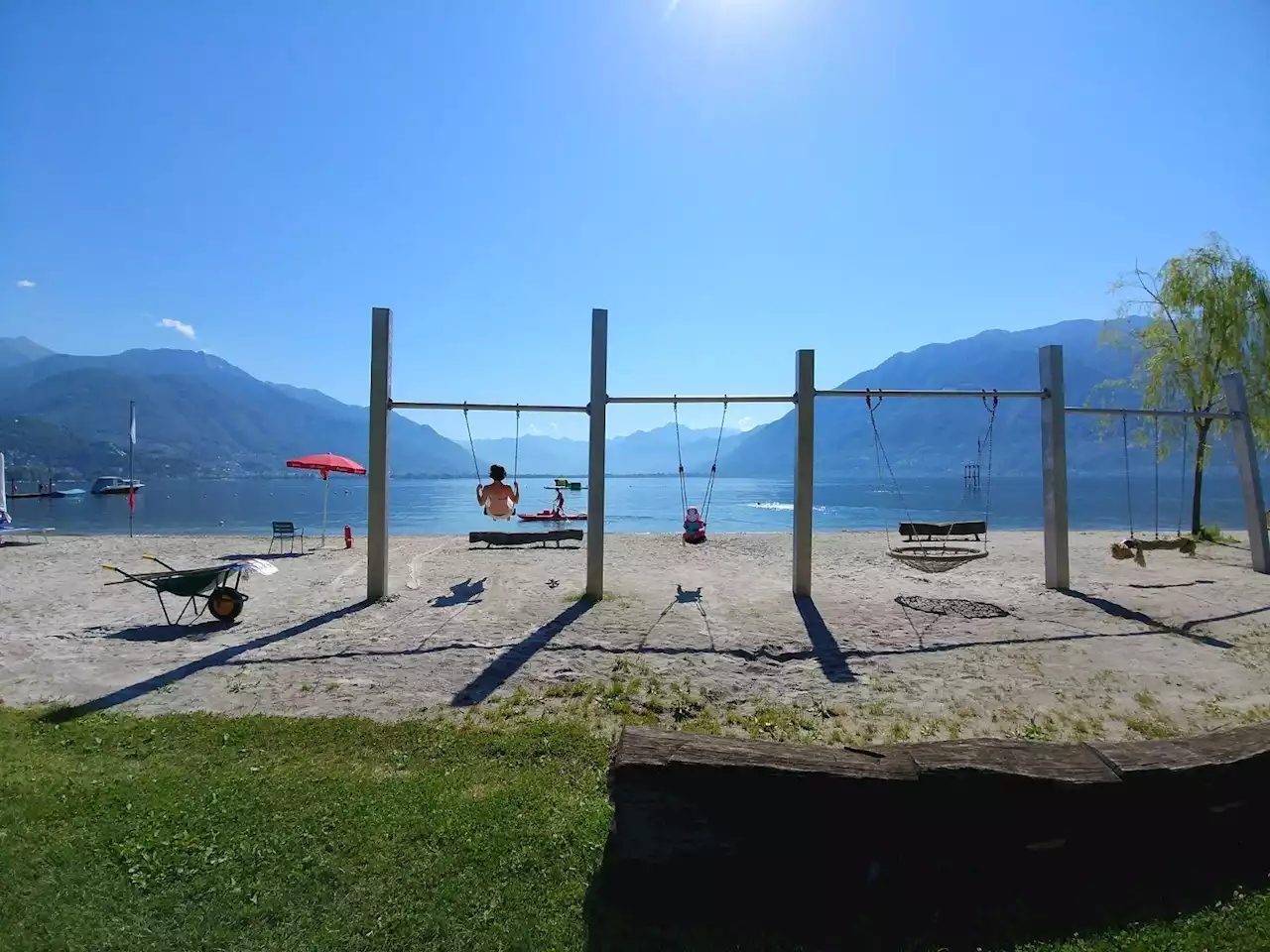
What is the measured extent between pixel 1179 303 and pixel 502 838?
21.1 metres

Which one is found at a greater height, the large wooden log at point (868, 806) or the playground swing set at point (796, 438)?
the playground swing set at point (796, 438)

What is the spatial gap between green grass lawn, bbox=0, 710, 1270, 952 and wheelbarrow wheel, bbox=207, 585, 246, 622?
3644 mm

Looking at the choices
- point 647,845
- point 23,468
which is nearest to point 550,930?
point 647,845

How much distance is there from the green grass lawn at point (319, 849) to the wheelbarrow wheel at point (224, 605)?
143 inches

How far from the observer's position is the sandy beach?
5.54 meters

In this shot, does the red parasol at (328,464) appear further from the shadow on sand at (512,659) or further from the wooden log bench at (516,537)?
the shadow on sand at (512,659)

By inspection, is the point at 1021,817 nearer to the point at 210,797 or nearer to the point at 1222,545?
the point at 210,797

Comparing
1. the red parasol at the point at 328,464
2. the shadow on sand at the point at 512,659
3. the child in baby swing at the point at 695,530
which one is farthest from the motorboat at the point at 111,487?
the shadow on sand at the point at 512,659

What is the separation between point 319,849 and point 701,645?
183 inches

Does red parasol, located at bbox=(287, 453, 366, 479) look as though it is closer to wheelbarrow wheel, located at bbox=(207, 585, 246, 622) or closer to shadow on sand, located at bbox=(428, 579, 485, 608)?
shadow on sand, located at bbox=(428, 579, 485, 608)

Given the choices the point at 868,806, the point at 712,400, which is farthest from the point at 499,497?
the point at 868,806

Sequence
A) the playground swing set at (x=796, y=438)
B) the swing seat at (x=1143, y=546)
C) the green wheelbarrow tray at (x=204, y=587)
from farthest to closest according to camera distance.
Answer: the swing seat at (x=1143, y=546) < the playground swing set at (x=796, y=438) < the green wheelbarrow tray at (x=204, y=587)

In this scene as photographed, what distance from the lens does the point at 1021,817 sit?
9.75 ft

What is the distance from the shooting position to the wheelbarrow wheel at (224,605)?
8.20m
